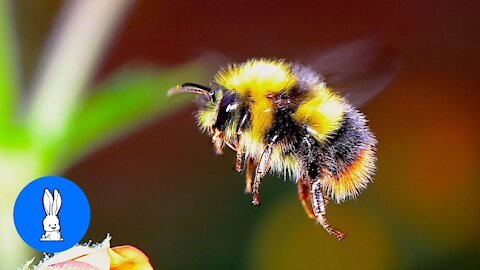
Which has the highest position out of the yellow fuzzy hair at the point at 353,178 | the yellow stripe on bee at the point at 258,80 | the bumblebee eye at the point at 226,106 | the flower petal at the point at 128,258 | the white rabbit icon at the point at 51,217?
the yellow stripe on bee at the point at 258,80

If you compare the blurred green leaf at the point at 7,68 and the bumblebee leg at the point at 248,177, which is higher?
the blurred green leaf at the point at 7,68

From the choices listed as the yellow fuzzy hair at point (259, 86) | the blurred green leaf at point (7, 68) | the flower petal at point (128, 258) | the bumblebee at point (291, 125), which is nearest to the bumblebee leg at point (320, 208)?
the bumblebee at point (291, 125)

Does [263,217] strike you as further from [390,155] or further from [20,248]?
[20,248]

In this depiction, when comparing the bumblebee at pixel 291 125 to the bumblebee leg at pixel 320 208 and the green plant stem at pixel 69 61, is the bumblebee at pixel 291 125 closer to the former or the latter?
the bumblebee leg at pixel 320 208

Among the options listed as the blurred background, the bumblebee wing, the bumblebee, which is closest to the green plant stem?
the blurred background

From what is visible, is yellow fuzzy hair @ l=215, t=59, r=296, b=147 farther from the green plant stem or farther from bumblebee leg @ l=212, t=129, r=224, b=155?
the green plant stem

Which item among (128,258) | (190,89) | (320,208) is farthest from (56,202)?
(320,208)
